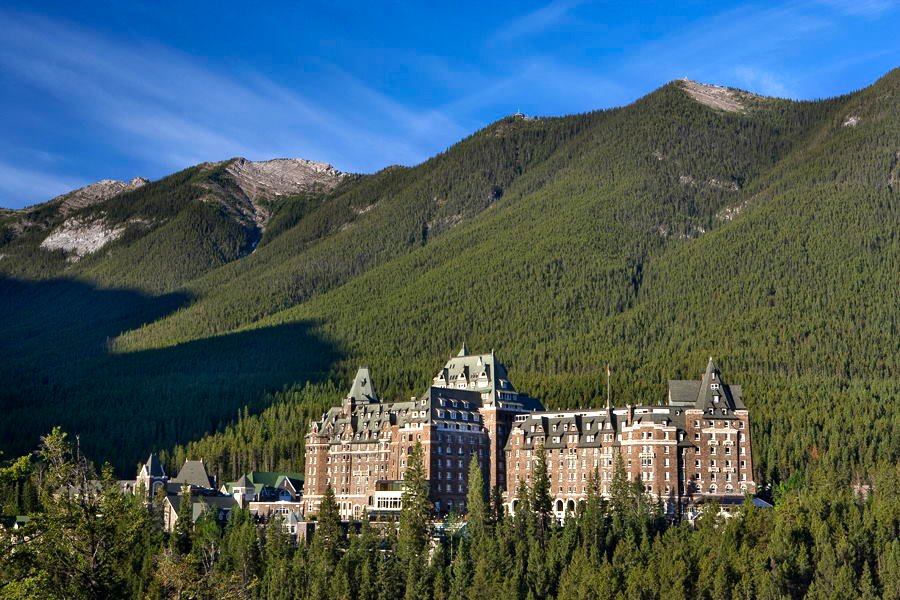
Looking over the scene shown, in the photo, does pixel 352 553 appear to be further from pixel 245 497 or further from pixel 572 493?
pixel 245 497

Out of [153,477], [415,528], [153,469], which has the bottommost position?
[415,528]

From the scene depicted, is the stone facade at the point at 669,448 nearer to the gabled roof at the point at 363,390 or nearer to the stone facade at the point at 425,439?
the stone facade at the point at 425,439

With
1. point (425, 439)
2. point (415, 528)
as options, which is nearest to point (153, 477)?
point (425, 439)

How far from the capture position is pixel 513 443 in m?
169

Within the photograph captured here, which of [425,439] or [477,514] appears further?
[425,439]

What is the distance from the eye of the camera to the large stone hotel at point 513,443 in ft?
500

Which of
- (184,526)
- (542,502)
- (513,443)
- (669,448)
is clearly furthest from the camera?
(513,443)

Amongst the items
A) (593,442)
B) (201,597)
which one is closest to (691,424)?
(593,442)

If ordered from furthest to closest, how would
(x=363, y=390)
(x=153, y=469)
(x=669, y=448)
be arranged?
(x=153, y=469) → (x=363, y=390) → (x=669, y=448)

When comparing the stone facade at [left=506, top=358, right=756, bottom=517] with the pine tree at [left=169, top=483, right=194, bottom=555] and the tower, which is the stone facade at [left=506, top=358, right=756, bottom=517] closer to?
the pine tree at [left=169, top=483, right=194, bottom=555]

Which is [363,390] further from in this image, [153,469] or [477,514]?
[477,514]

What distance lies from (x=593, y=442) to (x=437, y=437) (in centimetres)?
2129

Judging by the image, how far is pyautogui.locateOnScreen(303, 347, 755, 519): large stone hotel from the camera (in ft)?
500

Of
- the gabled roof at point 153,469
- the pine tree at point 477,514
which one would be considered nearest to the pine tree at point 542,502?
the pine tree at point 477,514
